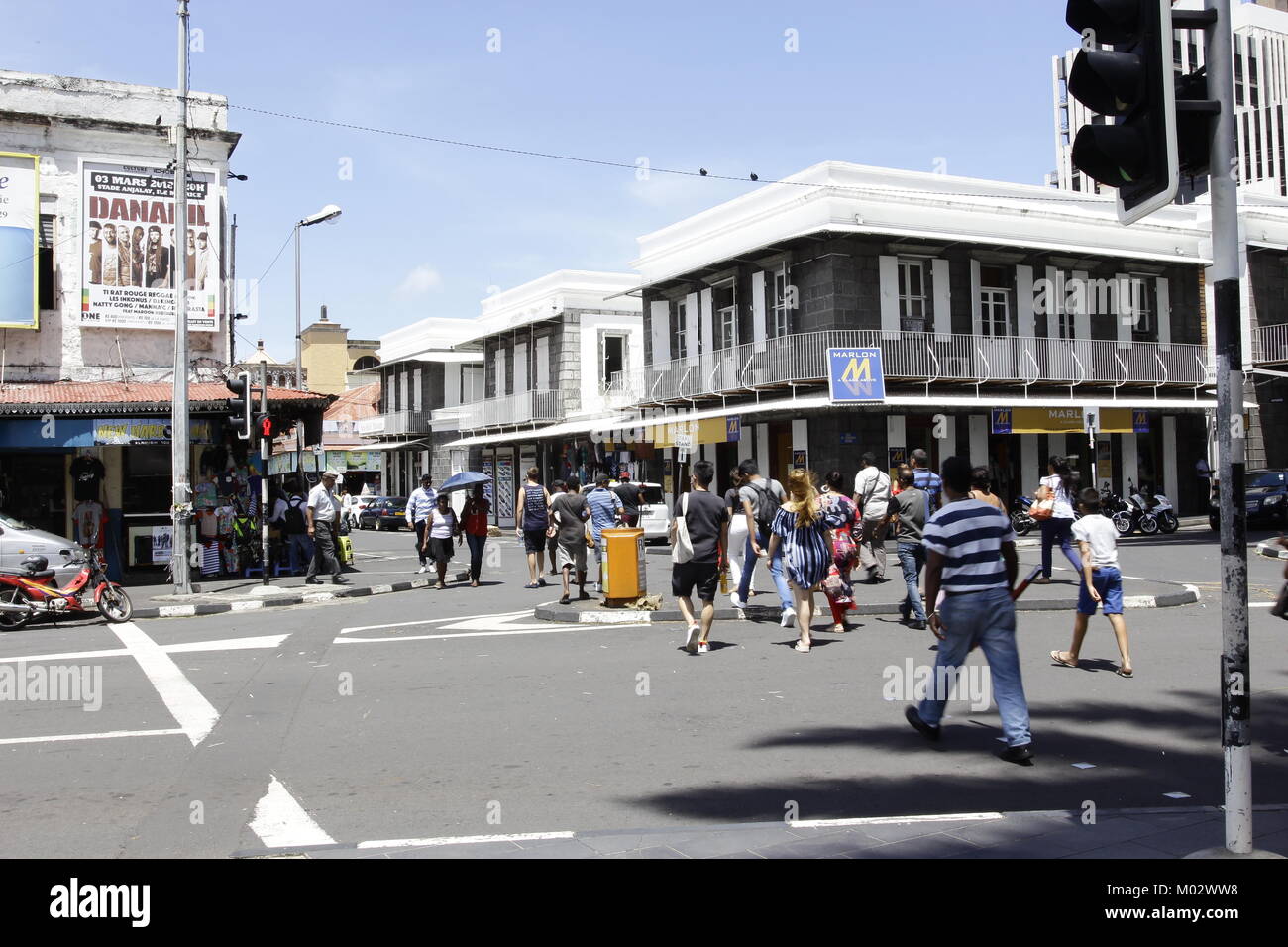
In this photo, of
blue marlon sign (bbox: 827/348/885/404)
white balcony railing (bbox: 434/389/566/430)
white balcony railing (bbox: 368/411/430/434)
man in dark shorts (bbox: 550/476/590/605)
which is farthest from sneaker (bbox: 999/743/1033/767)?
white balcony railing (bbox: 368/411/430/434)

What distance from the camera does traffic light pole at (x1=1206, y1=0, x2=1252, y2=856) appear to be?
14.2 feet

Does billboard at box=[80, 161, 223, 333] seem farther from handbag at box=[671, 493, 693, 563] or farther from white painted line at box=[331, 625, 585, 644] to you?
handbag at box=[671, 493, 693, 563]

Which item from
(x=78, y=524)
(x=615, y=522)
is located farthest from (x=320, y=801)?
(x=78, y=524)

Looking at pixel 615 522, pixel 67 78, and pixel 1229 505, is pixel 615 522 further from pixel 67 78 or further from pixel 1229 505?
pixel 67 78

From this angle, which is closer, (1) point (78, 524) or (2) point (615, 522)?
(2) point (615, 522)

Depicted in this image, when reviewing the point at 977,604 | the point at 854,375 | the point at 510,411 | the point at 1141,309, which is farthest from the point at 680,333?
the point at 977,604

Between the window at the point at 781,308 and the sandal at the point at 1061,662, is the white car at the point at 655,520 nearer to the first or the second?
the window at the point at 781,308

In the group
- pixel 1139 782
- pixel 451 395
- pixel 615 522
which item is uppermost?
pixel 451 395

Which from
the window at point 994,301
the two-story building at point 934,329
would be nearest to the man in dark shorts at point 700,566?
the two-story building at point 934,329

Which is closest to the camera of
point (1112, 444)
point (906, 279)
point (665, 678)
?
point (665, 678)

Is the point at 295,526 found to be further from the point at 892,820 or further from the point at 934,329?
the point at 934,329

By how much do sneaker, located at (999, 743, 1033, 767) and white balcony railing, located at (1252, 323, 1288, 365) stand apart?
32007mm

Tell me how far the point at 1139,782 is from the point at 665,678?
4.18 metres
